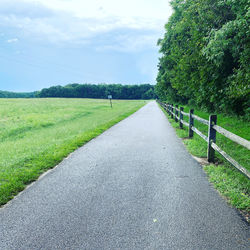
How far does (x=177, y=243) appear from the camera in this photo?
2.62m

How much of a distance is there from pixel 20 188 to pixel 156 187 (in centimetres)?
266

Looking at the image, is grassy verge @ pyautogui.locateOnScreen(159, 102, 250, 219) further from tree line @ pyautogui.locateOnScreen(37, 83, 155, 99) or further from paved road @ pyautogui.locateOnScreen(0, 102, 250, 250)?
tree line @ pyautogui.locateOnScreen(37, 83, 155, 99)

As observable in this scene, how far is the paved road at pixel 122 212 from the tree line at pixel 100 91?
137m

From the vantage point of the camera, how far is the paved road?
2.67 m

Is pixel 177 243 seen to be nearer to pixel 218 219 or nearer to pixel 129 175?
pixel 218 219

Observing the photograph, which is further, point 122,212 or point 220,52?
point 220,52

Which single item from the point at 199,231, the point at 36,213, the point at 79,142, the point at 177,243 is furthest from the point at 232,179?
the point at 79,142

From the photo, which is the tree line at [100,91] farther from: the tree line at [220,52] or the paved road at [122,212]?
the paved road at [122,212]

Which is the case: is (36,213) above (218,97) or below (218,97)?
below

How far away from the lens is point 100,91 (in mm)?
148250

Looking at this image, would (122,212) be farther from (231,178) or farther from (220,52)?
(220,52)

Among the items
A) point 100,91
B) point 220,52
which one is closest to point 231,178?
point 220,52

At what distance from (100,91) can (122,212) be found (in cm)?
14786

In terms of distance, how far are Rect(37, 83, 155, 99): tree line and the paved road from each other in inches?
5390
